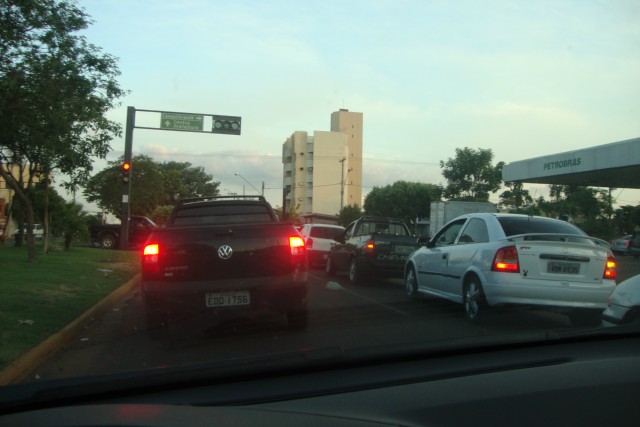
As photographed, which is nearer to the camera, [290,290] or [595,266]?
[290,290]

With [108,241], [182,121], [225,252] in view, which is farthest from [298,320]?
[108,241]

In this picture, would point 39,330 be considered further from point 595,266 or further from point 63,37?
point 595,266

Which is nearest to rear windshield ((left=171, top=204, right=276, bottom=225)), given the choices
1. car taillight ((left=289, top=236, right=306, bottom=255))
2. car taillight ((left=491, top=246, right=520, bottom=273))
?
car taillight ((left=289, top=236, right=306, bottom=255))

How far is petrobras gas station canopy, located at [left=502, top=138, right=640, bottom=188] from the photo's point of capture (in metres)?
22.2

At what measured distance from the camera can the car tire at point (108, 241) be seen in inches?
1044

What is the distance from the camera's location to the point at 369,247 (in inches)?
495

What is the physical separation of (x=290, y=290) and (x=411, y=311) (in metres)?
3.04

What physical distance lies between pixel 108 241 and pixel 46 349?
2172 cm

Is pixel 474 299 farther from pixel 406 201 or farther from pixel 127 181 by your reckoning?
pixel 406 201

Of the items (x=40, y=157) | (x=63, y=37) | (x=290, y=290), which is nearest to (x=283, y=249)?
(x=290, y=290)

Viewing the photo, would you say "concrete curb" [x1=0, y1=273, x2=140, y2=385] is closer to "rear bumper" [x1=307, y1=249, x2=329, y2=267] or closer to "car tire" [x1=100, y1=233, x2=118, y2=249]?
"rear bumper" [x1=307, y1=249, x2=329, y2=267]

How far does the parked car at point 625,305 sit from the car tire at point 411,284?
5186 mm

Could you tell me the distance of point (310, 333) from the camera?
7.07 metres

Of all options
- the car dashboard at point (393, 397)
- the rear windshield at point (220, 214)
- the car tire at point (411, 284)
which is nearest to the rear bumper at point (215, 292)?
the rear windshield at point (220, 214)
